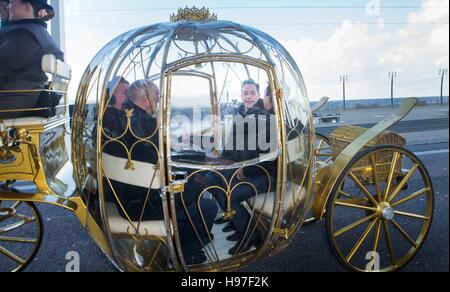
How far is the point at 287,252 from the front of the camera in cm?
330

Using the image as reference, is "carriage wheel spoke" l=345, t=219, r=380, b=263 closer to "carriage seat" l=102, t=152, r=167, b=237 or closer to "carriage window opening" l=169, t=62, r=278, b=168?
"carriage window opening" l=169, t=62, r=278, b=168

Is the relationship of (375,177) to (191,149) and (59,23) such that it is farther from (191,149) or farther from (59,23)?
(59,23)

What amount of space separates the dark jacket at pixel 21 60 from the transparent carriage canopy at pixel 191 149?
0.38 meters

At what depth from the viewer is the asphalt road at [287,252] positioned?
3.01 metres

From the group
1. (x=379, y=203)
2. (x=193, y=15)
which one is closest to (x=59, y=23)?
(x=193, y=15)

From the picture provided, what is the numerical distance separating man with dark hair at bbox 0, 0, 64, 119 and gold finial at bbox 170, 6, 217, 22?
0.96 m

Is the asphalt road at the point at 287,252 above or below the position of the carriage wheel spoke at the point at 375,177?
below

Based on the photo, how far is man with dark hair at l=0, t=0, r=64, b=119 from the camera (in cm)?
249

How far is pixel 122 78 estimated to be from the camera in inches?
86.7

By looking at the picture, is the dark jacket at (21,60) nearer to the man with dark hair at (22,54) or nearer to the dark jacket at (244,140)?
the man with dark hair at (22,54)

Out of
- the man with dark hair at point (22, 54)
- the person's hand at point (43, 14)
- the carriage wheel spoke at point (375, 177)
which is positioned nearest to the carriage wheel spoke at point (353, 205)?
the carriage wheel spoke at point (375, 177)

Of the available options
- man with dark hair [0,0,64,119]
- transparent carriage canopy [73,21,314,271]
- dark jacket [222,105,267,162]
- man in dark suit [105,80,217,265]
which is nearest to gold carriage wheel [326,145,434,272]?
transparent carriage canopy [73,21,314,271]

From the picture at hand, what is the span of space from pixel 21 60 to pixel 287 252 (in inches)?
102
